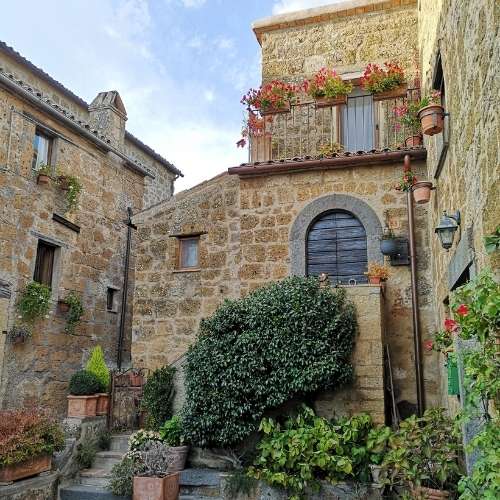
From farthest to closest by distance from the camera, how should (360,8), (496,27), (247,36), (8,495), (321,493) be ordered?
1. (247,36)
2. (360,8)
3. (8,495)
4. (321,493)
5. (496,27)

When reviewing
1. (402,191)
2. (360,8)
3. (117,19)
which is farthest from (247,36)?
(402,191)

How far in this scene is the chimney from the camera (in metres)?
13.1

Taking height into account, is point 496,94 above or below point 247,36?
below

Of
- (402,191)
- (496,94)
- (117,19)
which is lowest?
(496,94)

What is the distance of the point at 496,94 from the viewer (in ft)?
10.9

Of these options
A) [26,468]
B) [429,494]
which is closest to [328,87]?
[429,494]

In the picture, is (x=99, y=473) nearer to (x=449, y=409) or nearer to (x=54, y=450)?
(x=54, y=450)

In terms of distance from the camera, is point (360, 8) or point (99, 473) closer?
point (99, 473)

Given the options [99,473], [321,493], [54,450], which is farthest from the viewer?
[99,473]

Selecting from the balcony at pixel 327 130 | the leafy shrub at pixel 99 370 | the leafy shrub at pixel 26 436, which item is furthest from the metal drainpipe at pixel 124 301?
the leafy shrub at pixel 26 436

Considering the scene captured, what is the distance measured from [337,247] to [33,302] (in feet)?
18.3

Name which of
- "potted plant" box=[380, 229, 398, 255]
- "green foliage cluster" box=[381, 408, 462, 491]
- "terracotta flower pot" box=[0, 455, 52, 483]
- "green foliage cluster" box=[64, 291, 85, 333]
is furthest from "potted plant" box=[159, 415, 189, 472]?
"green foliage cluster" box=[64, 291, 85, 333]

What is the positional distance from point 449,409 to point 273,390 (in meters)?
2.14

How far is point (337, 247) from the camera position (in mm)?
8719
